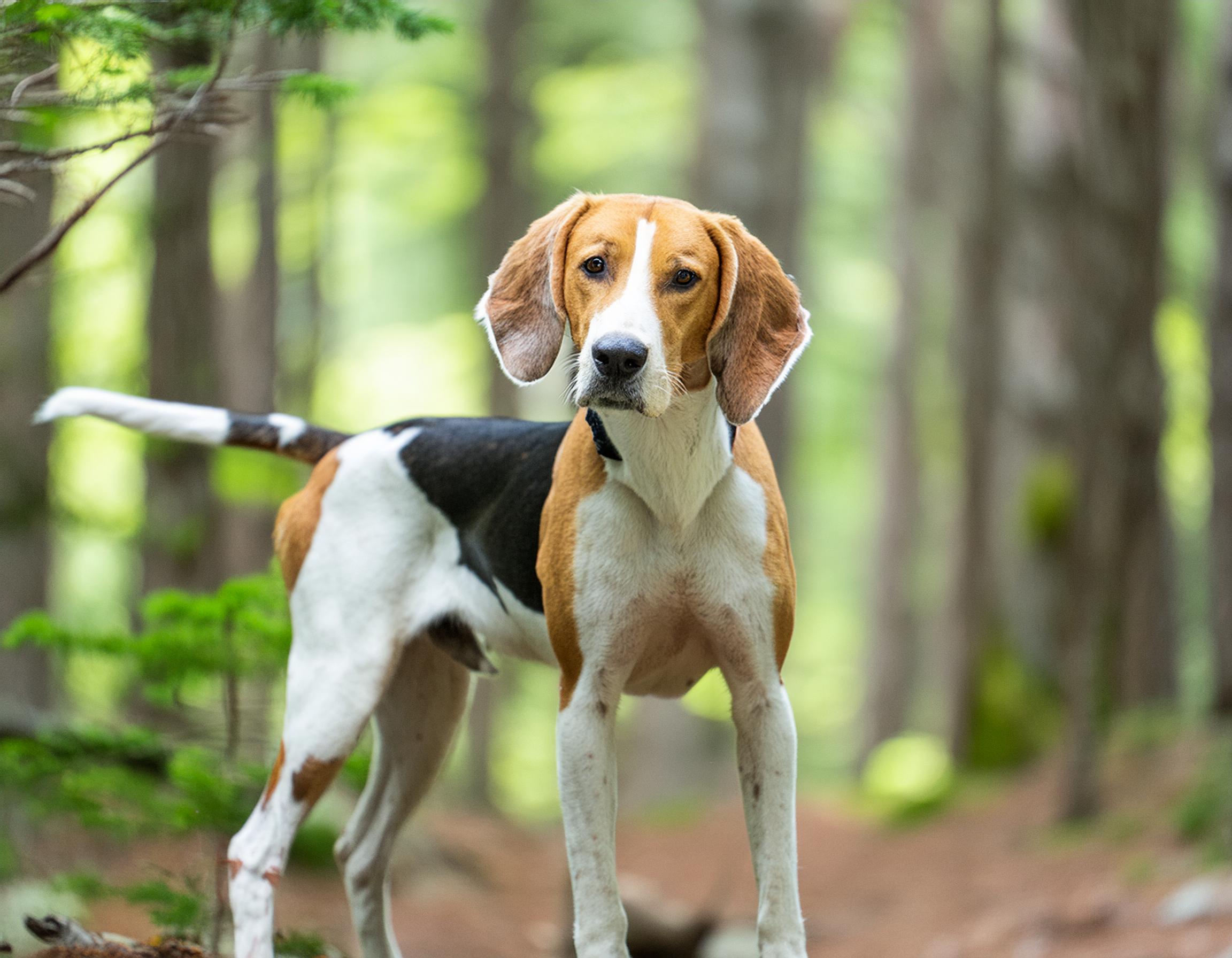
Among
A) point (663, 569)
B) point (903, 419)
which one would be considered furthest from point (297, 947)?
point (903, 419)

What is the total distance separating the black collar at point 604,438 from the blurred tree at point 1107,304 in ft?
18.9

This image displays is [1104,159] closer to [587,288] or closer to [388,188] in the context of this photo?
[587,288]

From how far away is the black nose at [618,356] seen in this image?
10.7ft

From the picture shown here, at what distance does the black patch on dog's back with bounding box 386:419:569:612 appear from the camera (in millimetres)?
4156

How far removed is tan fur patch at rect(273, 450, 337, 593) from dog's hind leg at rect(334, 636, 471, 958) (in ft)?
1.71

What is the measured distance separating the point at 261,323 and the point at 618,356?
9900mm

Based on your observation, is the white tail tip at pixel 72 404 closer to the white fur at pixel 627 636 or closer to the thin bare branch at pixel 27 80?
the thin bare branch at pixel 27 80

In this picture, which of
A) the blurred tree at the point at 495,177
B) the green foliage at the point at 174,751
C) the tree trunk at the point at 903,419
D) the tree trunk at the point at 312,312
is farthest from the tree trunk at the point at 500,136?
the green foliage at the point at 174,751

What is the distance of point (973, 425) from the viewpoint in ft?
42.7

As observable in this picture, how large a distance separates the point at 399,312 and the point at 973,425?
15.0 meters

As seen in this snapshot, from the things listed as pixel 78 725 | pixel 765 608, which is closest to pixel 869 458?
pixel 78 725

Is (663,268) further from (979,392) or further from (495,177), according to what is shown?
(495,177)

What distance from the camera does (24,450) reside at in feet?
31.2

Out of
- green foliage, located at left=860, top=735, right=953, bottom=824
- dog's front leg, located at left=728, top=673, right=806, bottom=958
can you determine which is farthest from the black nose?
green foliage, located at left=860, top=735, right=953, bottom=824
